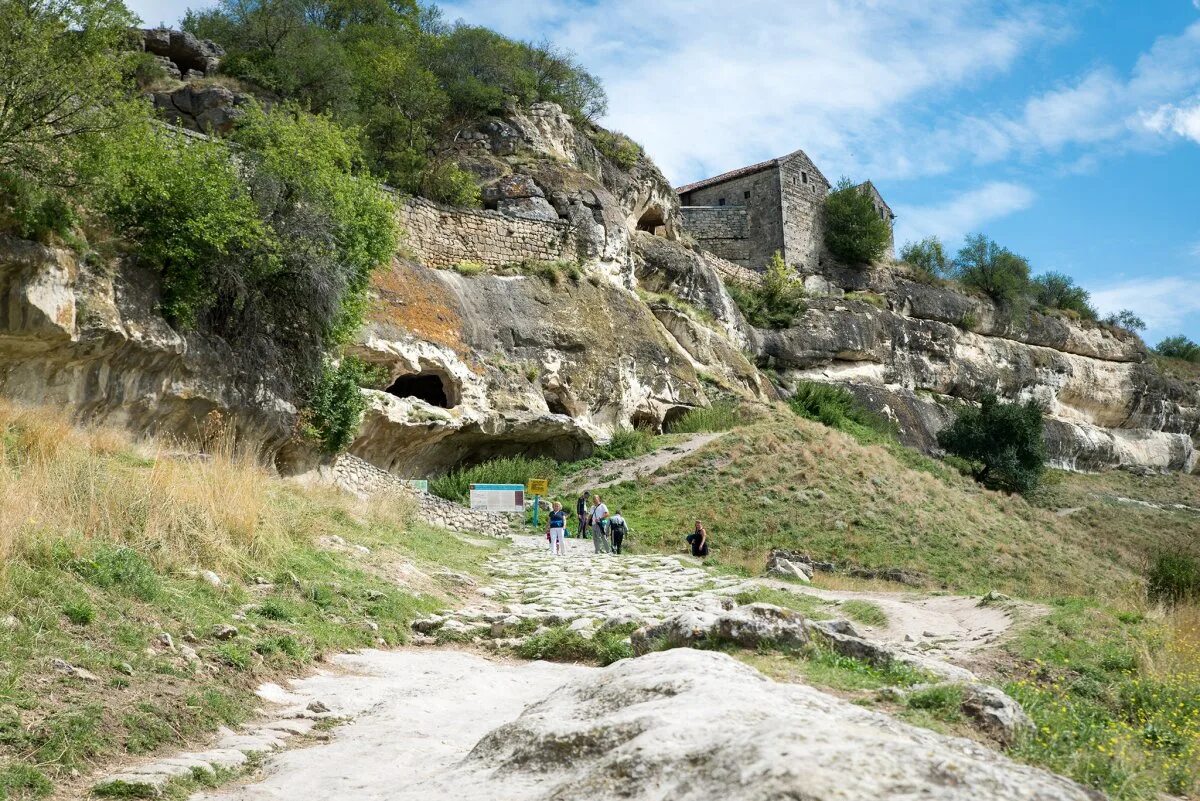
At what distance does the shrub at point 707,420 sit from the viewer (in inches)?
1097

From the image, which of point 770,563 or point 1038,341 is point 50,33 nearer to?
point 770,563

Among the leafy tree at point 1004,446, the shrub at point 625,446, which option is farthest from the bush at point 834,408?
the shrub at point 625,446

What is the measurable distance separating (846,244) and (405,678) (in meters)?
46.1

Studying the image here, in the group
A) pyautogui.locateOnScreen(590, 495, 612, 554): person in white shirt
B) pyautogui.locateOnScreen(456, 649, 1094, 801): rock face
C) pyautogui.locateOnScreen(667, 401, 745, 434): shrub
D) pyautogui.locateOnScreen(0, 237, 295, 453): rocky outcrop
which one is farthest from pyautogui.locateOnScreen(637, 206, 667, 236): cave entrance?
pyautogui.locateOnScreen(456, 649, 1094, 801): rock face

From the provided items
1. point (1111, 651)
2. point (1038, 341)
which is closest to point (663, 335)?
point (1111, 651)

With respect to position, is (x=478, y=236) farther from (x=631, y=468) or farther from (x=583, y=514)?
(x=583, y=514)

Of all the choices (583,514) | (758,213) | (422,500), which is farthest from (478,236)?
(758,213)

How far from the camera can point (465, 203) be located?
27406 millimetres

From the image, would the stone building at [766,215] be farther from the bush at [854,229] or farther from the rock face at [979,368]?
the rock face at [979,368]

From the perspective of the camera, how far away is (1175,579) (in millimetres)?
15570

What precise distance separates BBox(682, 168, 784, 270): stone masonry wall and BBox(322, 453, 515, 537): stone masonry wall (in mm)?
31792

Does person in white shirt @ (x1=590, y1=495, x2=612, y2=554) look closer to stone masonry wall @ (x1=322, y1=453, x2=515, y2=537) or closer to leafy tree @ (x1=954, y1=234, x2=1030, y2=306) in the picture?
stone masonry wall @ (x1=322, y1=453, x2=515, y2=537)

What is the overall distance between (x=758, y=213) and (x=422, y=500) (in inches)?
1405

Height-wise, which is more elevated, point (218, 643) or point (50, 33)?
point (50, 33)
